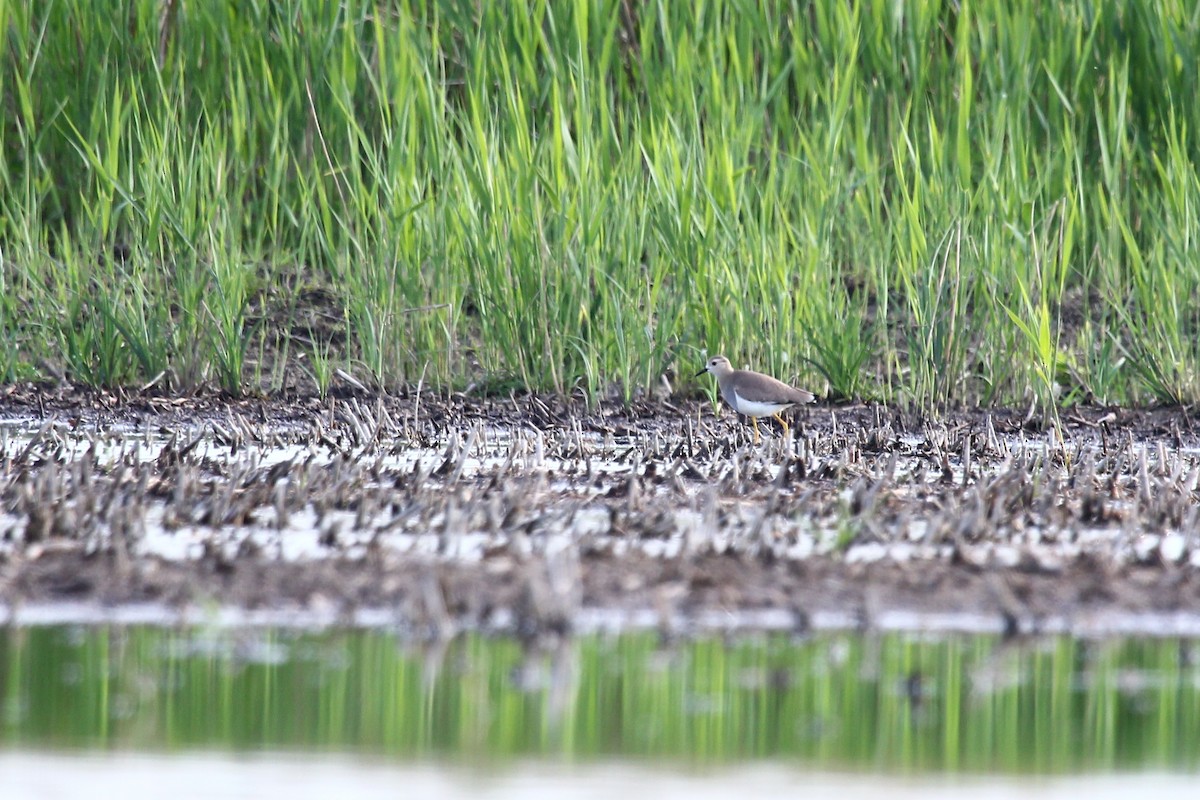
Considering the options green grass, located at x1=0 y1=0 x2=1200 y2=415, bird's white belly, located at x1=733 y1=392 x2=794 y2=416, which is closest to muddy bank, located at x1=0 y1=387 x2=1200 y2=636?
bird's white belly, located at x1=733 y1=392 x2=794 y2=416

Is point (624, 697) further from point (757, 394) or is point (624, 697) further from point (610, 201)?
point (610, 201)

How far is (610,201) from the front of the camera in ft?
28.5

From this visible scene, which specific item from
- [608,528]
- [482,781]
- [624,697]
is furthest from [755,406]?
[482,781]

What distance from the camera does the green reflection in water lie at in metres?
3.44

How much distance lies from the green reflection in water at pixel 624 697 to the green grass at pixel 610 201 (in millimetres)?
4105

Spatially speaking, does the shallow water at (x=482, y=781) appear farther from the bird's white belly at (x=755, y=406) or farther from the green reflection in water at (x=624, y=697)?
the bird's white belly at (x=755, y=406)

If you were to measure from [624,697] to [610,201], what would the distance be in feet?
16.9

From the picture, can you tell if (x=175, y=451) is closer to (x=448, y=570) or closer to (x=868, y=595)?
(x=448, y=570)

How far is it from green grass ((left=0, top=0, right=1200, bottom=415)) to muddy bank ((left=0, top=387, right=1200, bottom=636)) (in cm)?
72

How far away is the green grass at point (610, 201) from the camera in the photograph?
849cm

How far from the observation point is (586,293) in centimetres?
849

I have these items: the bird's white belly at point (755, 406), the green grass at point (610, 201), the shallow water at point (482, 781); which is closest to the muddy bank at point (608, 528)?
the bird's white belly at point (755, 406)

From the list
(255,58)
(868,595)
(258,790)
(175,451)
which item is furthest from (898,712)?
(255,58)

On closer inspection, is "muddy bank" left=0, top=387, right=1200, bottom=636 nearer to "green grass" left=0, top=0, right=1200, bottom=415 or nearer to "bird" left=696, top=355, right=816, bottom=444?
"bird" left=696, top=355, right=816, bottom=444
